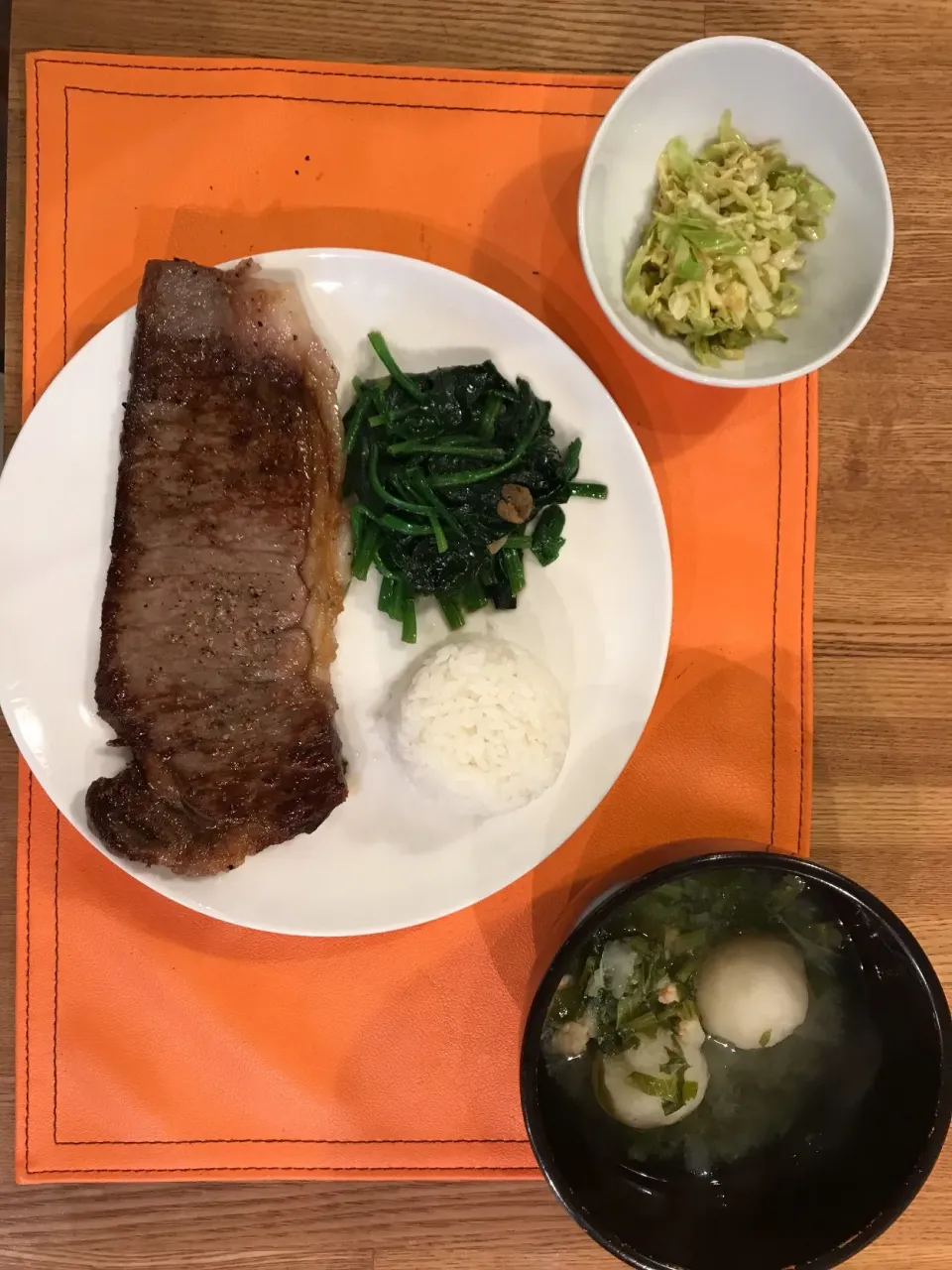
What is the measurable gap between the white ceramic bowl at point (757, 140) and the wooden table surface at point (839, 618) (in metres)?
0.38

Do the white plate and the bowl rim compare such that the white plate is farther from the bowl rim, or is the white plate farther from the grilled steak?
the bowl rim

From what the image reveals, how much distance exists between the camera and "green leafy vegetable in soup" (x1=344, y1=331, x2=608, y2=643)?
2086mm

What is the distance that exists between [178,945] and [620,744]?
1206 millimetres

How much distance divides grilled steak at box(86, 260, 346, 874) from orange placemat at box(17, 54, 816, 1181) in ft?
0.98

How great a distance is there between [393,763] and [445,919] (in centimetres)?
43

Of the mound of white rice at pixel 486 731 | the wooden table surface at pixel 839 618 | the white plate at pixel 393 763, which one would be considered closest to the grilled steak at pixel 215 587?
the white plate at pixel 393 763

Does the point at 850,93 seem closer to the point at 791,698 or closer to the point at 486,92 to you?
the point at 486,92

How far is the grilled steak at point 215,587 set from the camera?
2016 mm

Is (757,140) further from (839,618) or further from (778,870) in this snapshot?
(778,870)

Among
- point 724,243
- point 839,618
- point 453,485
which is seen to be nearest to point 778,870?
point 839,618

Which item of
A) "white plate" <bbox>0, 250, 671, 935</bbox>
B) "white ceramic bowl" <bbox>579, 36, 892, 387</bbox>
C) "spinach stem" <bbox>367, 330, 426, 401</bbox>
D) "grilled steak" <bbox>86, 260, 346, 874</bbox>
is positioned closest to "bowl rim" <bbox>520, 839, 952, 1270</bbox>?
"white plate" <bbox>0, 250, 671, 935</bbox>

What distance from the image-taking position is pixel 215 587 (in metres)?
2.06

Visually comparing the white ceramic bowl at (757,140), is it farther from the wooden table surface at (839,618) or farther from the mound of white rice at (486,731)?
the mound of white rice at (486,731)

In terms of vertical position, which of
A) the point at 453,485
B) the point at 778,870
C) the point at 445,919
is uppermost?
the point at 453,485
